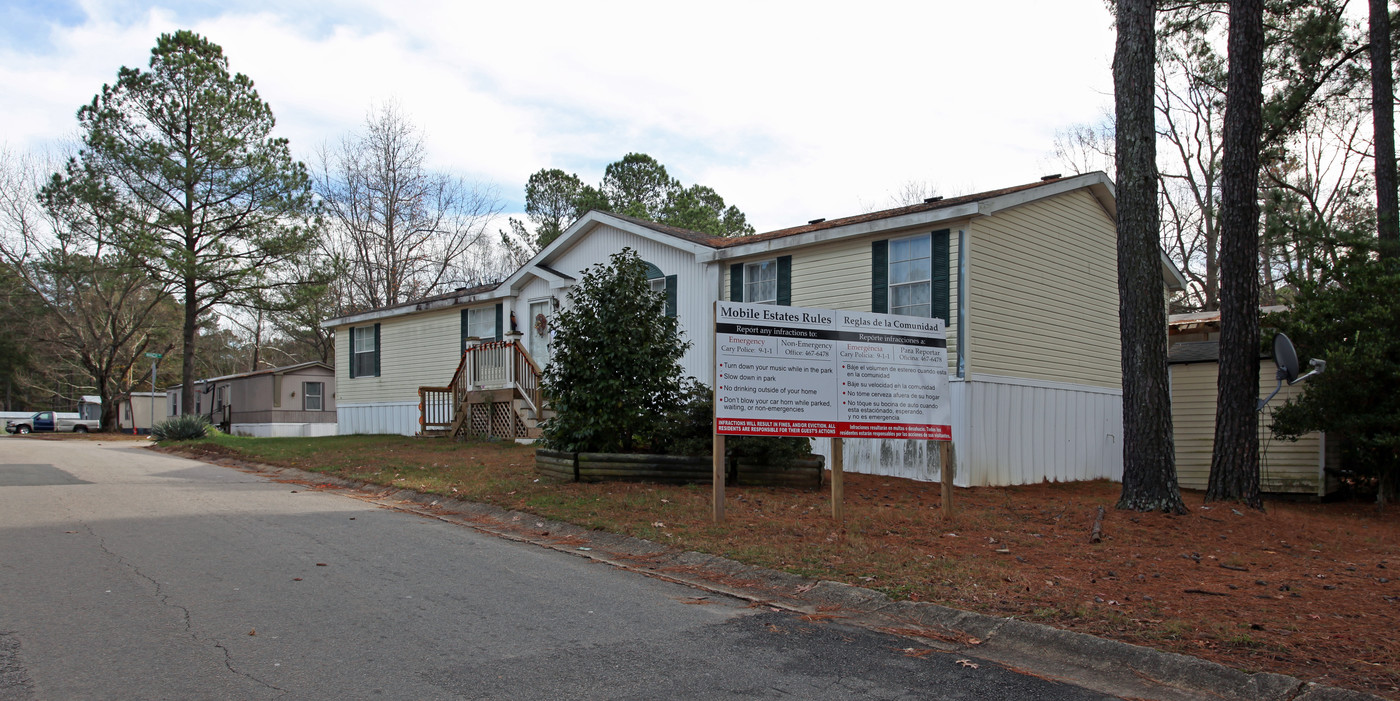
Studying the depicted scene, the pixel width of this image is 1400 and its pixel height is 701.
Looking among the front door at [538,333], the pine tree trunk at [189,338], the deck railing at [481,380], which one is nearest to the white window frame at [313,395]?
the pine tree trunk at [189,338]

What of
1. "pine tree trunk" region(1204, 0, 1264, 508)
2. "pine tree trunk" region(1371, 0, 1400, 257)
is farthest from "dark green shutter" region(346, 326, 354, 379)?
"pine tree trunk" region(1371, 0, 1400, 257)

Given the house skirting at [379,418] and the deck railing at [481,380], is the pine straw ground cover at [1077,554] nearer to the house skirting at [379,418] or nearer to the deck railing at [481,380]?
the deck railing at [481,380]

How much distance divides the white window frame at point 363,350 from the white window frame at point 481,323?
464 centimetres

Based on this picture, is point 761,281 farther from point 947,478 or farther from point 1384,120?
point 1384,120

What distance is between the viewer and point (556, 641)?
509 centimetres

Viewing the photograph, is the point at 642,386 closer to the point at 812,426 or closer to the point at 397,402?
the point at 812,426

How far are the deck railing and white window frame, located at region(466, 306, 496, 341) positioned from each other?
2.74 feet

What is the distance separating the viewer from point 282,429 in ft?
125

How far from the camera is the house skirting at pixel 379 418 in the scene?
24750mm

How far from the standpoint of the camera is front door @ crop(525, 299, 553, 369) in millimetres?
21380

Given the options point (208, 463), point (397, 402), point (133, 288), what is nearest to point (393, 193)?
point (133, 288)

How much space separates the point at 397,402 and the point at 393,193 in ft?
50.1

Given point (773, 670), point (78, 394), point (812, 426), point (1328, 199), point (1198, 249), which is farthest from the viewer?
point (78, 394)

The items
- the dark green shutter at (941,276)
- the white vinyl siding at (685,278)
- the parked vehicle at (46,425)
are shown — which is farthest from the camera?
the parked vehicle at (46,425)
